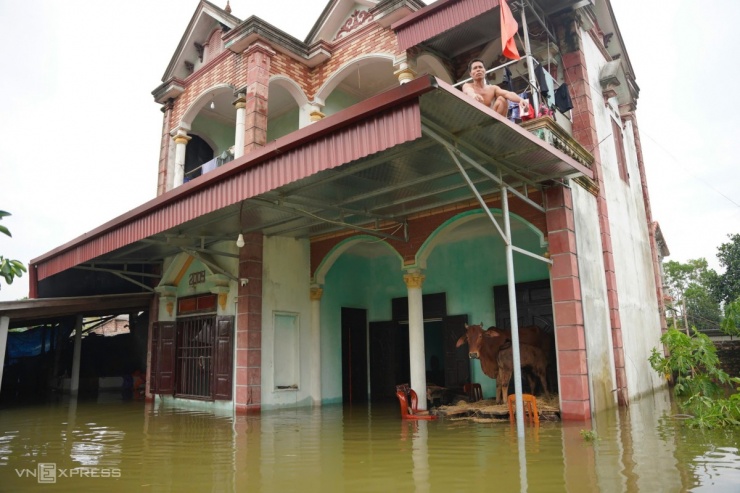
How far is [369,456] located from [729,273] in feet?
80.7

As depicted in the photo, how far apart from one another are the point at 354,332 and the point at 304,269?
7.30 feet

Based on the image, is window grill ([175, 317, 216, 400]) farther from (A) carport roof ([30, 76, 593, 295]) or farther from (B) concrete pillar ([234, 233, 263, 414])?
(A) carport roof ([30, 76, 593, 295])

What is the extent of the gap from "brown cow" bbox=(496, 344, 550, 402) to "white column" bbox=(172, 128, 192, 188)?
943cm

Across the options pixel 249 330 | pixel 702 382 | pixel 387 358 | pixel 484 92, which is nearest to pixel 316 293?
pixel 249 330

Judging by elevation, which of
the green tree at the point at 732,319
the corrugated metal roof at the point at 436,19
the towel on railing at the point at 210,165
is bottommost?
the green tree at the point at 732,319

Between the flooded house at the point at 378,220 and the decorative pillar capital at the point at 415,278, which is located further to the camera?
the decorative pillar capital at the point at 415,278

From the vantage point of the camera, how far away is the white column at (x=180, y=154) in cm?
1362

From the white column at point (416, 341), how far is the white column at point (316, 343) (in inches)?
100

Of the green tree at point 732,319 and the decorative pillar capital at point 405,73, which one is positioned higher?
the decorative pillar capital at point 405,73

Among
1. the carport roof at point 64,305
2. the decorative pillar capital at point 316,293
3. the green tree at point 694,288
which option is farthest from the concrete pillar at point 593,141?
the green tree at point 694,288

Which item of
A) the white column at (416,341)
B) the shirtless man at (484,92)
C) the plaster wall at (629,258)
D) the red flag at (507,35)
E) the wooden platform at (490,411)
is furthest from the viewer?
the plaster wall at (629,258)

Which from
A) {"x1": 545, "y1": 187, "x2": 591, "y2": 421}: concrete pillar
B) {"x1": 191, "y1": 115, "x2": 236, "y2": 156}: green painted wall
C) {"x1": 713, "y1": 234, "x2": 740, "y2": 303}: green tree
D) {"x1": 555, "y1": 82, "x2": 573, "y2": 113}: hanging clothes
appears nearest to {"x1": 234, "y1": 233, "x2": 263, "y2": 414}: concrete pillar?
{"x1": 191, "y1": 115, "x2": 236, "y2": 156}: green painted wall

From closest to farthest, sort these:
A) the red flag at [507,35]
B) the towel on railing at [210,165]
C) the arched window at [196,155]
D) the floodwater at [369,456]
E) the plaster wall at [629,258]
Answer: the floodwater at [369,456]
the red flag at [507,35]
the plaster wall at [629,258]
the towel on railing at [210,165]
the arched window at [196,155]

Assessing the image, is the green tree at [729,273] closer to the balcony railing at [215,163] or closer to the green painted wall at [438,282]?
the green painted wall at [438,282]
